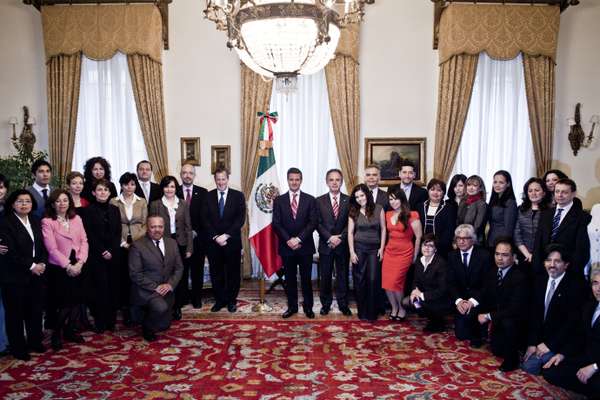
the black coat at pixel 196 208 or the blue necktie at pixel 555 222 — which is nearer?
the blue necktie at pixel 555 222

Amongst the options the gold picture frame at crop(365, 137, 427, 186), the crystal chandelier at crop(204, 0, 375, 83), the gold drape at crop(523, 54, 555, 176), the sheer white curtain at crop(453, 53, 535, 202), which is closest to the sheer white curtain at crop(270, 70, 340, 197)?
the gold picture frame at crop(365, 137, 427, 186)

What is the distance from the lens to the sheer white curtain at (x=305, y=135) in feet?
25.8

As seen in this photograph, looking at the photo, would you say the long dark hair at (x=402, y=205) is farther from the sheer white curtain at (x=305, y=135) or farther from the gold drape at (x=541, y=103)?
the gold drape at (x=541, y=103)

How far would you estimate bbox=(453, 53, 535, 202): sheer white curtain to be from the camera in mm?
7789

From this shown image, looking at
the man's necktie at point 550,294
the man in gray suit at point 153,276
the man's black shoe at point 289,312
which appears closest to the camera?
the man's necktie at point 550,294

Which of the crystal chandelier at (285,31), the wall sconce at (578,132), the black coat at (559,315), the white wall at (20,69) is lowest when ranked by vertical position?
the black coat at (559,315)

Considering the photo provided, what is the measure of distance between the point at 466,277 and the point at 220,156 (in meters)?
4.17

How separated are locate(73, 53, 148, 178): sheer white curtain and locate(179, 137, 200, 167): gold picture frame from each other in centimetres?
A: 56

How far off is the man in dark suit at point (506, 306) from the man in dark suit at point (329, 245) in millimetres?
1657

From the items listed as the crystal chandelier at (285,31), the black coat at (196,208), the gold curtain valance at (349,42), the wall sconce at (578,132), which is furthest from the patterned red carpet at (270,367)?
the wall sconce at (578,132)

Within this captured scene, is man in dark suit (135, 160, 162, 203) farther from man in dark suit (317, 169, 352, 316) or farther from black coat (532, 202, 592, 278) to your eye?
black coat (532, 202, 592, 278)

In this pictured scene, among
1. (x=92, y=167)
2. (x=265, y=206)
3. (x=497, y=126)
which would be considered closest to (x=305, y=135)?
(x=265, y=206)

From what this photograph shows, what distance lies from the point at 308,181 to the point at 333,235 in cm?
211

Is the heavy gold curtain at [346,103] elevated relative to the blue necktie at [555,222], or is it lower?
elevated
